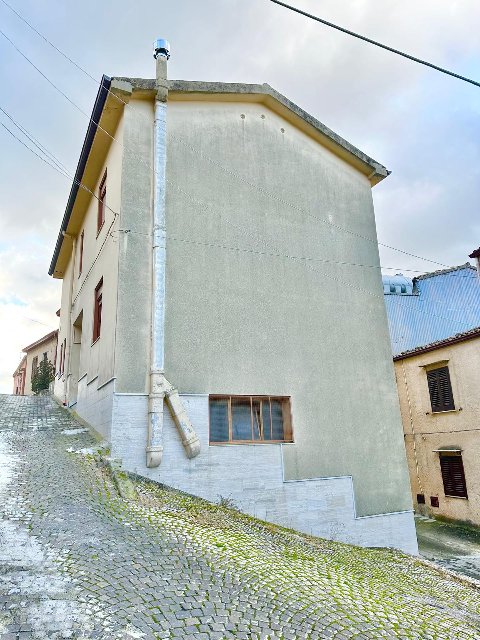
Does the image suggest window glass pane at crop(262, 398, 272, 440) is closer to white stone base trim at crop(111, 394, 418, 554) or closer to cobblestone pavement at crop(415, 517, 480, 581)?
white stone base trim at crop(111, 394, 418, 554)

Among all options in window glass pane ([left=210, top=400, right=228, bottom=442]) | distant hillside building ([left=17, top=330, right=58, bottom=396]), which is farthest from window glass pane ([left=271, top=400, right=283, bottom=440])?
distant hillside building ([left=17, top=330, right=58, bottom=396])

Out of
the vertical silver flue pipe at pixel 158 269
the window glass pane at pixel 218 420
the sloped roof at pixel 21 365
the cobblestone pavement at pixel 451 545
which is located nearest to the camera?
the vertical silver flue pipe at pixel 158 269

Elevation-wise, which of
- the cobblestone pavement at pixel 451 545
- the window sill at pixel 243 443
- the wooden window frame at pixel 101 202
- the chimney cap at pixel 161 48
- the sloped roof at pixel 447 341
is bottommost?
the cobblestone pavement at pixel 451 545

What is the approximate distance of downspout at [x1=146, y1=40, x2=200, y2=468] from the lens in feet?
26.8

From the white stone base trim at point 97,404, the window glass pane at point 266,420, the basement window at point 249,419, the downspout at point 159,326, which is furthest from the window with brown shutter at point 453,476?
the white stone base trim at point 97,404

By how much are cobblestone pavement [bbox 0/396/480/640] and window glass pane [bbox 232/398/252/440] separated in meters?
1.59

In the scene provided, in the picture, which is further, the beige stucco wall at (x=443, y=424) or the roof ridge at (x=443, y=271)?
the roof ridge at (x=443, y=271)

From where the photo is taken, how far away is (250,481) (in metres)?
8.82

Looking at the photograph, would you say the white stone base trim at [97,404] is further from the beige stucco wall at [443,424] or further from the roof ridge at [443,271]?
the roof ridge at [443,271]

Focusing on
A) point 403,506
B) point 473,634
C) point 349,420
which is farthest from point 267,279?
point 473,634

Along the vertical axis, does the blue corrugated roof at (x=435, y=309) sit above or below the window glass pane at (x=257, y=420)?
above

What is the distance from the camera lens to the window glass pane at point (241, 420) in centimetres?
920

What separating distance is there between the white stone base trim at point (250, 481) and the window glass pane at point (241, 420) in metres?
0.29

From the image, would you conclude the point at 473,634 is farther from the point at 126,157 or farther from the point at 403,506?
the point at 126,157
